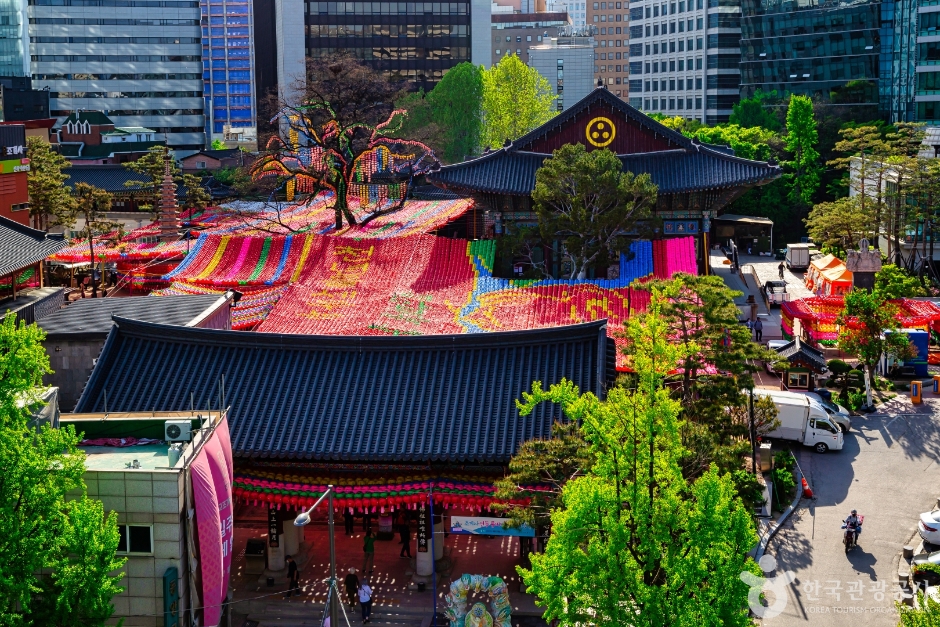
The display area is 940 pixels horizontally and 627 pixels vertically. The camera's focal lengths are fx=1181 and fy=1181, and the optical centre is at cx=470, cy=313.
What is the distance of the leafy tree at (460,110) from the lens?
98.0 meters

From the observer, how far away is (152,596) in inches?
911

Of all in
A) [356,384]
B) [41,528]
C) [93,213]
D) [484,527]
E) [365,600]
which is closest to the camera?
[41,528]

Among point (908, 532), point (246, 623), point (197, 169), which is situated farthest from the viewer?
point (197, 169)

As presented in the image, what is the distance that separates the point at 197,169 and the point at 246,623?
3762 inches

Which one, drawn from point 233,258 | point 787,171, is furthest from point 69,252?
point 787,171

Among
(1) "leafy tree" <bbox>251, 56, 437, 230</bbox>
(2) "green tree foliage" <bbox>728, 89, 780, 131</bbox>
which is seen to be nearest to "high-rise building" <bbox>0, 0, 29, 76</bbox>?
(1) "leafy tree" <bbox>251, 56, 437, 230</bbox>

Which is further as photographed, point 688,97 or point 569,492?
point 688,97

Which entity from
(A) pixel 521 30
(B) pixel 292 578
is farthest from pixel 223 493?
(A) pixel 521 30

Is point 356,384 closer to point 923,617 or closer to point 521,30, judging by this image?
point 923,617

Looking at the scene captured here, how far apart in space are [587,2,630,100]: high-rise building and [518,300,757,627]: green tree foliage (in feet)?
538

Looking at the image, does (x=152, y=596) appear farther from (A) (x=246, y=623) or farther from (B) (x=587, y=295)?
(B) (x=587, y=295)

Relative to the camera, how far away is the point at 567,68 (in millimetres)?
170875

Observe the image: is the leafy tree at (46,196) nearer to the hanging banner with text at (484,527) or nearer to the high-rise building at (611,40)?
the hanging banner with text at (484,527)

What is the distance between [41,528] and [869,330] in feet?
99.1
